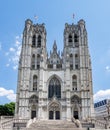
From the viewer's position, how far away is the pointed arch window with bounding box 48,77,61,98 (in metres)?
47.3

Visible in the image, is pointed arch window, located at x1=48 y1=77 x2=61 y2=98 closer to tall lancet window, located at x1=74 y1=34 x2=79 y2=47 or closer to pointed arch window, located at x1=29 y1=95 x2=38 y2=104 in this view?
pointed arch window, located at x1=29 y1=95 x2=38 y2=104

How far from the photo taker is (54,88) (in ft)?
157

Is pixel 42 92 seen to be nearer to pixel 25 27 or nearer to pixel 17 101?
pixel 17 101

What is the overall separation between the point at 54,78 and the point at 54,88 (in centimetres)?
245

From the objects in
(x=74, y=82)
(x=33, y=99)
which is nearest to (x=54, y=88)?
(x=74, y=82)

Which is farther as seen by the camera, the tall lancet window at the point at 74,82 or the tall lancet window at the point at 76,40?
the tall lancet window at the point at 76,40

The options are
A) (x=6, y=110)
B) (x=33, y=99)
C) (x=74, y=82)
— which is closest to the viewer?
(x=33, y=99)

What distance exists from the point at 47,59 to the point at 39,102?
36.3 feet

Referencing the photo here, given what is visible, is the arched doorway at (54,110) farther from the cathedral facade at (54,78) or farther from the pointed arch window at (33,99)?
the pointed arch window at (33,99)

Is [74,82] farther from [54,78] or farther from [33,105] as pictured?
[33,105]

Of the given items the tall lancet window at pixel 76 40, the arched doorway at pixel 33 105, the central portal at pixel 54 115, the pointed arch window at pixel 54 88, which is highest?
the tall lancet window at pixel 76 40

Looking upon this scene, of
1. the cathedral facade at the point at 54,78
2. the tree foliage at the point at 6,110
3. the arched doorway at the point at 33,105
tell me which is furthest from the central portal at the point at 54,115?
the tree foliage at the point at 6,110

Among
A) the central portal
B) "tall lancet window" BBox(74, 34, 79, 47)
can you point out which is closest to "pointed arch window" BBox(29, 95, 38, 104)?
the central portal

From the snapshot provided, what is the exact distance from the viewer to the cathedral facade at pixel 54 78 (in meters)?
45.3
